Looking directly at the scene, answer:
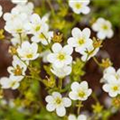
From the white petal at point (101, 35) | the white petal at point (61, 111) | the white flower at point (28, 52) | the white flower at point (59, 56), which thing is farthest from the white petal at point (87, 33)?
the white petal at point (101, 35)

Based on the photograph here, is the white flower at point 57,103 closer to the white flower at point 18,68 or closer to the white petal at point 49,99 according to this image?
the white petal at point 49,99

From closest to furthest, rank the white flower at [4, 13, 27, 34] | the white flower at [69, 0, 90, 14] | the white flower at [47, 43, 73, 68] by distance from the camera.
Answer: the white flower at [47, 43, 73, 68] → the white flower at [4, 13, 27, 34] → the white flower at [69, 0, 90, 14]

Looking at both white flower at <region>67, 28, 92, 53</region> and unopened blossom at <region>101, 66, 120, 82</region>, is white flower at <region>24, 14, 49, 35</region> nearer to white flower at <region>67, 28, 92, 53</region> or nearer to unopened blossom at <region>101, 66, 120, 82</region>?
white flower at <region>67, 28, 92, 53</region>

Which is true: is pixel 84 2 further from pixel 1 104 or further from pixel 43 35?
pixel 1 104

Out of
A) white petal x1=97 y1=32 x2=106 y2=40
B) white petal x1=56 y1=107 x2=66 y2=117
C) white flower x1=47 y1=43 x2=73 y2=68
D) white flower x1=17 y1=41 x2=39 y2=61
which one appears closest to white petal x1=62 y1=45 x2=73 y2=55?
white flower x1=47 y1=43 x2=73 y2=68

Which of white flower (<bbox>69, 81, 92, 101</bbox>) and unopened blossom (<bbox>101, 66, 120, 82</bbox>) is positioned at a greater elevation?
unopened blossom (<bbox>101, 66, 120, 82</bbox>)

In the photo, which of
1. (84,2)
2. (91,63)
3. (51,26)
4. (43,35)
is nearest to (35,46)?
(43,35)
